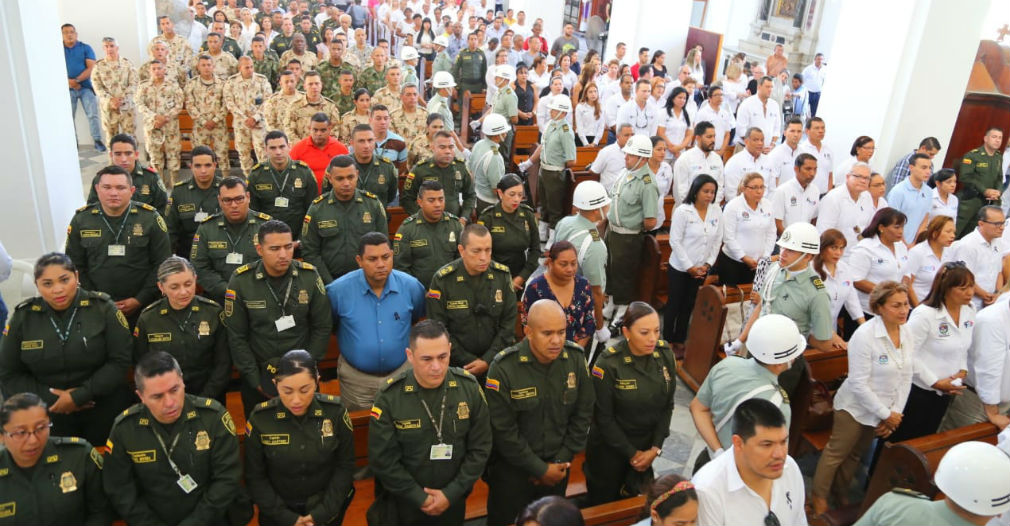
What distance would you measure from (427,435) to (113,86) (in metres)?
7.53

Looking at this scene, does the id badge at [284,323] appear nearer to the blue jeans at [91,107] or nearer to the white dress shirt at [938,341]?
the white dress shirt at [938,341]

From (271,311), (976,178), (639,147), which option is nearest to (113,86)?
(271,311)

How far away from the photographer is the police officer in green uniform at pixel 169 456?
285cm

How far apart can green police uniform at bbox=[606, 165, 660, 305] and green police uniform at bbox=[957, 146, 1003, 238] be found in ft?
13.2

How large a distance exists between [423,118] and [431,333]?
470 centimetres

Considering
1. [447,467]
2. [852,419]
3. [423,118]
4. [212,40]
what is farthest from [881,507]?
[212,40]

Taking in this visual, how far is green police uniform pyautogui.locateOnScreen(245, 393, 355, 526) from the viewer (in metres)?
3.03

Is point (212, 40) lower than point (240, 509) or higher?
higher

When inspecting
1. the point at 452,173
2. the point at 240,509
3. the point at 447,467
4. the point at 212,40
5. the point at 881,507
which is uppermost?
the point at 212,40

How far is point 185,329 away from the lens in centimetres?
365

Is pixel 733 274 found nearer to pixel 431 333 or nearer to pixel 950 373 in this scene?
pixel 950 373

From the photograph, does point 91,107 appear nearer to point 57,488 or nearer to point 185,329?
point 185,329

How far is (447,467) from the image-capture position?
3.20 metres

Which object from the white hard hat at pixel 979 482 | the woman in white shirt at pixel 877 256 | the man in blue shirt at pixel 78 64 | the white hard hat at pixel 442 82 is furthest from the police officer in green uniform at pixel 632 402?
the man in blue shirt at pixel 78 64
